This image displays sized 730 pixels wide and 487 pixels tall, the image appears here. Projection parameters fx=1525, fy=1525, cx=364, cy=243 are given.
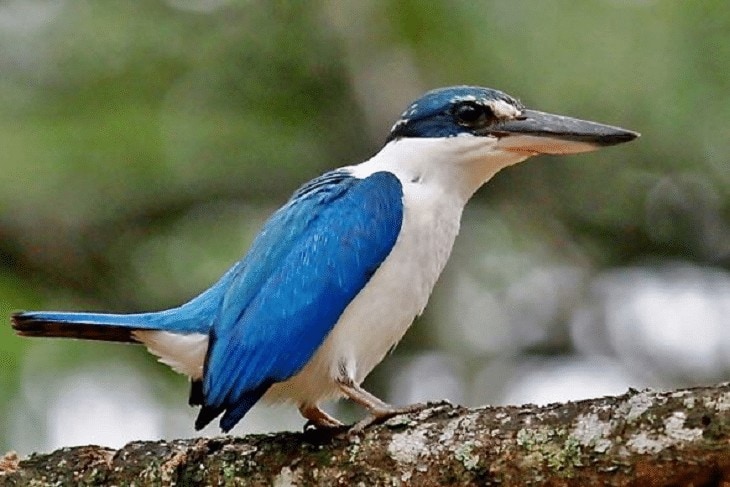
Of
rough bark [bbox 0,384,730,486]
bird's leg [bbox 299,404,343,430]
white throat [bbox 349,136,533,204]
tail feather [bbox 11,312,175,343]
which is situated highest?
white throat [bbox 349,136,533,204]

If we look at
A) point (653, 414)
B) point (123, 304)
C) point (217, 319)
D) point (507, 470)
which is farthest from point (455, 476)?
point (123, 304)

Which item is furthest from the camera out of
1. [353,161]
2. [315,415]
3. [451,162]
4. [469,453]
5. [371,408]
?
[353,161]

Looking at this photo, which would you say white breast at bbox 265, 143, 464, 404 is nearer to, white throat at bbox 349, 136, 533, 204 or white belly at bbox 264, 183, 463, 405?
white belly at bbox 264, 183, 463, 405

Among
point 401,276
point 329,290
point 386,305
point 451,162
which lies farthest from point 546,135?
point 329,290

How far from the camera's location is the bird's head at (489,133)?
5281 mm

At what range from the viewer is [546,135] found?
5289mm

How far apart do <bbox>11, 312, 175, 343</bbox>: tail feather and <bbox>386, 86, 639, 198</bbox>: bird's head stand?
3.80 feet

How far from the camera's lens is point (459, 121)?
5359 millimetres

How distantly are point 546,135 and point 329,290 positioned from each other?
1.01 m

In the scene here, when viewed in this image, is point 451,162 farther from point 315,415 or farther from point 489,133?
point 315,415

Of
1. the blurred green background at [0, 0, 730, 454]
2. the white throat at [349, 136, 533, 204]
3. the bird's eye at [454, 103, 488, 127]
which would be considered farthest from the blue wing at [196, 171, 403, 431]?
the blurred green background at [0, 0, 730, 454]

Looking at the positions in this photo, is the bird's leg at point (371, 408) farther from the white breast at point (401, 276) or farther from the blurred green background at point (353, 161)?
the blurred green background at point (353, 161)

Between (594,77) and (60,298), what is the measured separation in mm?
2765

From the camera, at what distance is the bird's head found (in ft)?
17.3
